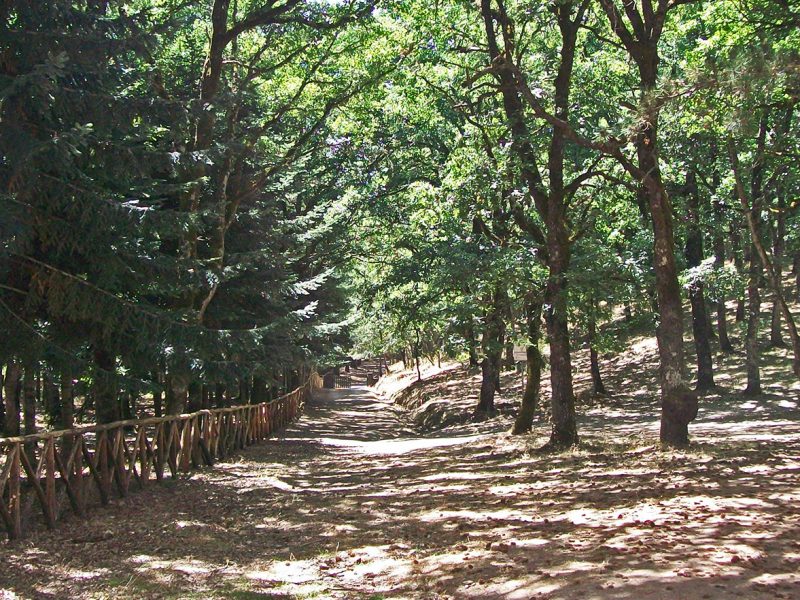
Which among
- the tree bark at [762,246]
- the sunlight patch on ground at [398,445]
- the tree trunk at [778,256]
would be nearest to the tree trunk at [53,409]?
the sunlight patch on ground at [398,445]

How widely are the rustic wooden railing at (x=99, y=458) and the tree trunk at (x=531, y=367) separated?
7.04 meters

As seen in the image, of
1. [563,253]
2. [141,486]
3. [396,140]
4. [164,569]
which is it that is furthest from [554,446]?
[396,140]

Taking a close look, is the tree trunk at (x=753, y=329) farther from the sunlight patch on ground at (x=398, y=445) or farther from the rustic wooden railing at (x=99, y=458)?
the rustic wooden railing at (x=99, y=458)

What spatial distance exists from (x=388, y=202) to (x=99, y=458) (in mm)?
15852

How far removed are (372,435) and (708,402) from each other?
39.0 ft

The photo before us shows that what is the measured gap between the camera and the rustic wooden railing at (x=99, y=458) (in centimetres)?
787

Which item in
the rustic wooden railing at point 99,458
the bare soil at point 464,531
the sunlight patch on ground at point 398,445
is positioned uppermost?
the rustic wooden railing at point 99,458

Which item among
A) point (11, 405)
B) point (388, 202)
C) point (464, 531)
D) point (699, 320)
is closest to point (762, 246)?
point (464, 531)

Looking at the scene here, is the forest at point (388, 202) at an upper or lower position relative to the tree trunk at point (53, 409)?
upper

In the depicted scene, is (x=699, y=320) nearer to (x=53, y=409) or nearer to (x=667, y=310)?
(x=667, y=310)

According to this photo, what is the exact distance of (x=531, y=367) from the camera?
16.5 metres

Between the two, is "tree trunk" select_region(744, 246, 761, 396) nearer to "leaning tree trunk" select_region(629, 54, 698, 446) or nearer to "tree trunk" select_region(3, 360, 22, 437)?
"leaning tree trunk" select_region(629, 54, 698, 446)

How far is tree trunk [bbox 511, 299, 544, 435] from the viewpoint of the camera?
15531mm

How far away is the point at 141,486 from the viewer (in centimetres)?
1141
